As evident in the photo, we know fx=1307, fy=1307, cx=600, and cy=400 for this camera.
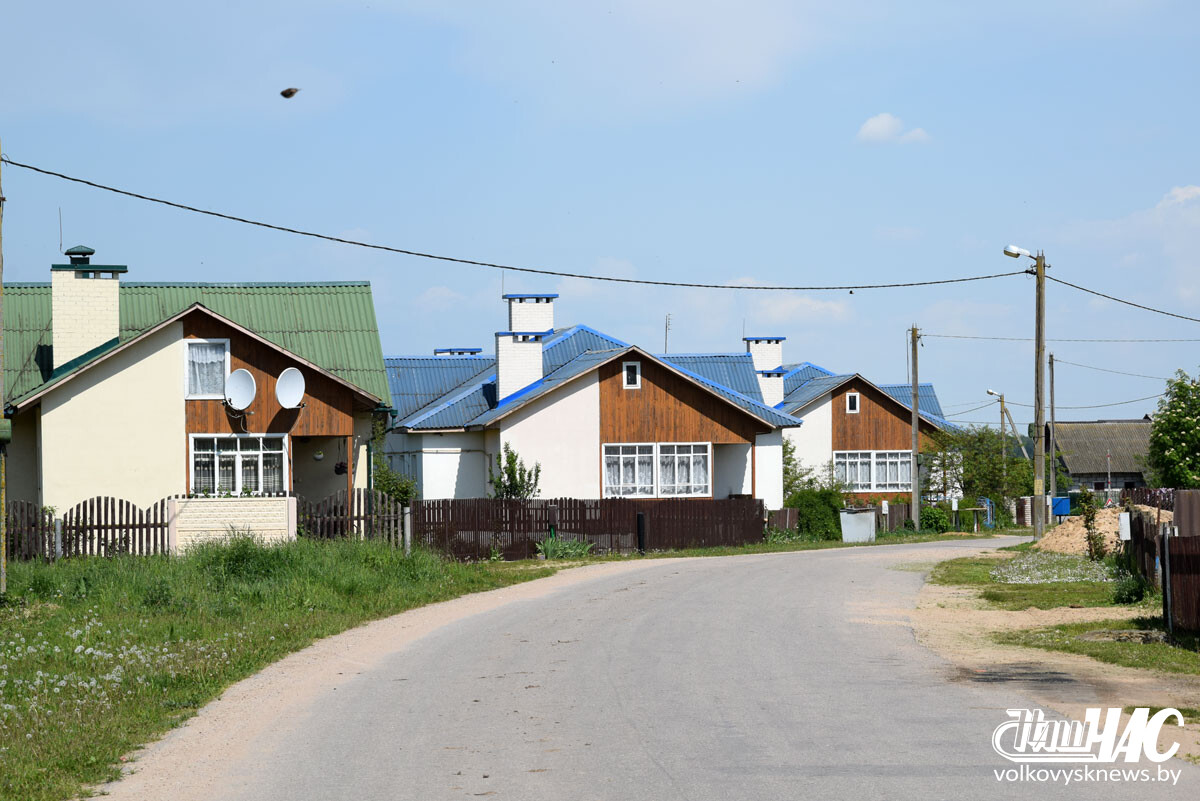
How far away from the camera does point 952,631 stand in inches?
637

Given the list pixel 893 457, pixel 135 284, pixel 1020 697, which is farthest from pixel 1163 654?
pixel 893 457

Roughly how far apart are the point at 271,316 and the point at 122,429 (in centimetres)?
561

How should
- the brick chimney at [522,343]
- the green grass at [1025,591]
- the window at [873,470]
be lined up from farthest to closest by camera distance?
1. the window at [873,470]
2. the brick chimney at [522,343]
3. the green grass at [1025,591]

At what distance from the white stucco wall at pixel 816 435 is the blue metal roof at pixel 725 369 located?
501 centimetres

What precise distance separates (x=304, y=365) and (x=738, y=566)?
1136cm

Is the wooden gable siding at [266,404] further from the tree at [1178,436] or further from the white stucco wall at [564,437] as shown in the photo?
the tree at [1178,436]

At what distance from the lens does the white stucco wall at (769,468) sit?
4341 cm

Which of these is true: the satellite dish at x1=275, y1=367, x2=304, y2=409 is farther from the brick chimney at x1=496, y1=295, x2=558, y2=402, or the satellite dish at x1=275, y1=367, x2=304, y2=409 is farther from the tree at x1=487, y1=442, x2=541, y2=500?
the brick chimney at x1=496, y1=295, x2=558, y2=402

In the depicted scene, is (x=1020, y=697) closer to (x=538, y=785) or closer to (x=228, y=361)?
(x=538, y=785)

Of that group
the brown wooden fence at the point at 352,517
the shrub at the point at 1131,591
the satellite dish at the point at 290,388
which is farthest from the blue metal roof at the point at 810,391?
the shrub at the point at 1131,591

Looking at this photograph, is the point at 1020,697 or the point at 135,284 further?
the point at 135,284

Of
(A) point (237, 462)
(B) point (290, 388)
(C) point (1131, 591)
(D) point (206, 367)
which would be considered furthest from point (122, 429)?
(C) point (1131, 591)

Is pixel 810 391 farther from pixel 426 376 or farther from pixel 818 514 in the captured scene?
pixel 426 376

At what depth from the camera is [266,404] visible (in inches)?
1230
